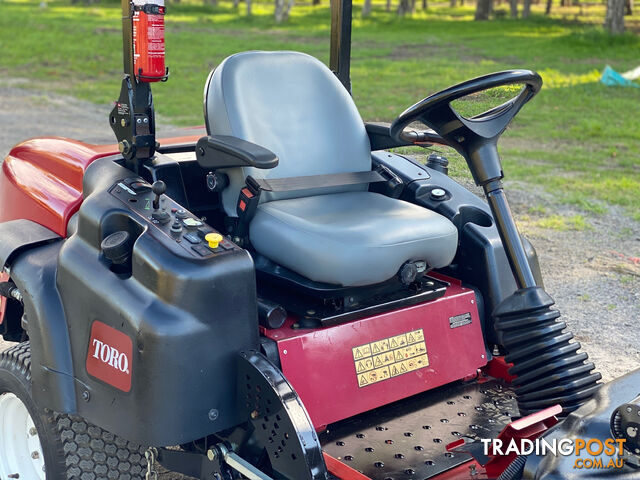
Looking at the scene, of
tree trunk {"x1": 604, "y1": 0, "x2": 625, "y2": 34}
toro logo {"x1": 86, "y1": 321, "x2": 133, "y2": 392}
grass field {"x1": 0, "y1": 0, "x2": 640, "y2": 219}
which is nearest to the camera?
toro logo {"x1": 86, "y1": 321, "x2": 133, "y2": 392}

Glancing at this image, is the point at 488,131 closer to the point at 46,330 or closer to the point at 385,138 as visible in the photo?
the point at 385,138

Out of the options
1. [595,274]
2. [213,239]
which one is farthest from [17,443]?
[595,274]

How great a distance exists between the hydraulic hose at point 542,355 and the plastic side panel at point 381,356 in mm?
441

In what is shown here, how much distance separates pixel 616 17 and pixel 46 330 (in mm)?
18044

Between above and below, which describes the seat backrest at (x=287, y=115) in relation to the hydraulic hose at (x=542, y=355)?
above


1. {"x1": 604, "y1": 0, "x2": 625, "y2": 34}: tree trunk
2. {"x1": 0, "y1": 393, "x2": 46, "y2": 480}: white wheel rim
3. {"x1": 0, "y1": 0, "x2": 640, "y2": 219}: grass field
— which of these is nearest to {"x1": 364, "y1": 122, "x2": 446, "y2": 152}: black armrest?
{"x1": 0, "y1": 0, "x2": 640, "y2": 219}: grass field

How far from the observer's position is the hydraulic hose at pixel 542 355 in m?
1.86

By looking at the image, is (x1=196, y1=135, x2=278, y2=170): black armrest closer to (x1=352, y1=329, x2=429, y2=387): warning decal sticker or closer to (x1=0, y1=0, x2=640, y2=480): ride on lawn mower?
(x1=0, y1=0, x2=640, y2=480): ride on lawn mower

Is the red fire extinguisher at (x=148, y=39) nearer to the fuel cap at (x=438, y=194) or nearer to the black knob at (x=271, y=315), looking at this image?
the black knob at (x=271, y=315)

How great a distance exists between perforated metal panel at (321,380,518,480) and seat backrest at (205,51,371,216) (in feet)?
2.38

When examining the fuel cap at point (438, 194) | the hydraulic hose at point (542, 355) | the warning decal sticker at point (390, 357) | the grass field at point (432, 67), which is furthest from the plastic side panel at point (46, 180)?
the hydraulic hose at point (542, 355)

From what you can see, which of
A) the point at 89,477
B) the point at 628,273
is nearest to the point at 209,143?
the point at 89,477

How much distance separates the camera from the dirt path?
385cm

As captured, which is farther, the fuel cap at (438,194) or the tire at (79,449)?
the fuel cap at (438,194)
